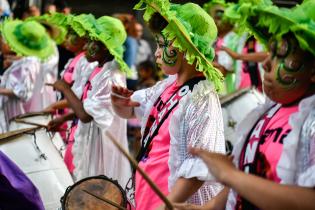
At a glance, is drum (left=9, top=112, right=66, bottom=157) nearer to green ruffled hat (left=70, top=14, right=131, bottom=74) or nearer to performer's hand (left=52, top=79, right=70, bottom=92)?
performer's hand (left=52, top=79, right=70, bottom=92)

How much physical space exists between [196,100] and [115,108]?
858mm

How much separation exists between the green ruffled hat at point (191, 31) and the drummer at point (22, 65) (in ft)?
12.5

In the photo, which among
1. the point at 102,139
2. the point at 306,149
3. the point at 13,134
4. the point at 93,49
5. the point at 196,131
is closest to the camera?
the point at 306,149

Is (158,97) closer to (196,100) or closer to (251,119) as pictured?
(196,100)

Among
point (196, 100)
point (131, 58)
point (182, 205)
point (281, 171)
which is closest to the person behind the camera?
point (281, 171)

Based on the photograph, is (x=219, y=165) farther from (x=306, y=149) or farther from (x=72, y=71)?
(x=72, y=71)

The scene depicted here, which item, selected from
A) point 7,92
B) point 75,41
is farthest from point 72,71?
point 7,92

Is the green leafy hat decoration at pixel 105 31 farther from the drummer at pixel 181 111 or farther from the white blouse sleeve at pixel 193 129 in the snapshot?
the white blouse sleeve at pixel 193 129

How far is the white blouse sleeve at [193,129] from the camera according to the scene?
11.1ft

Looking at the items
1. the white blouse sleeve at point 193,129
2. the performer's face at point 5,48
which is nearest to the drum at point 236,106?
the performer's face at point 5,48

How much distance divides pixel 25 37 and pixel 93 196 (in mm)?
3947

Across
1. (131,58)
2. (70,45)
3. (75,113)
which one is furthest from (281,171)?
(131,58)

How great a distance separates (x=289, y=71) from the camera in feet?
8.40

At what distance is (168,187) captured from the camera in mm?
3514
